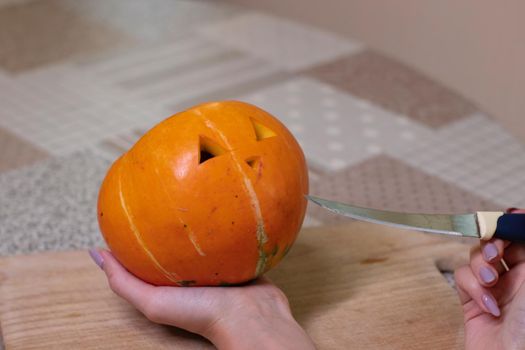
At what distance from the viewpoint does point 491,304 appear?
2.59 ft

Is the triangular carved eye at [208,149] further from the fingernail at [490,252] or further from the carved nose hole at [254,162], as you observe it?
the fingernail at [490,252]

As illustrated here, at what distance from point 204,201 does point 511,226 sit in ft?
0.91

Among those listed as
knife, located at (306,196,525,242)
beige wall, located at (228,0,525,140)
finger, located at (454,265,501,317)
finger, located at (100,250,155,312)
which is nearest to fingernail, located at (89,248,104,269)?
finger, located at (100,250,155,312)

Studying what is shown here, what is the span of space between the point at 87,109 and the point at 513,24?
30.0 inches

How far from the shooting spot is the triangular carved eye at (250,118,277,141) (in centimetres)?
82

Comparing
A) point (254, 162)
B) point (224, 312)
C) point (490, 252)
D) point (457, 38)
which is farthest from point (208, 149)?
point (457, 38)

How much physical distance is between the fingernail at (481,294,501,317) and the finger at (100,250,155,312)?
32cm

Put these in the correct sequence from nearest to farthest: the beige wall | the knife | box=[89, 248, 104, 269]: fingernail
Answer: the knife → box=[89, 248, 104, 269]: fingernail → the beige wall

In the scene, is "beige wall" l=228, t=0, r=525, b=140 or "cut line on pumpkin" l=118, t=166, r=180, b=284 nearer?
"cut line on pumpkin" l=118, t=166, r=180, b=284

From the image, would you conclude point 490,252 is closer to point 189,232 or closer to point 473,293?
point 473,293

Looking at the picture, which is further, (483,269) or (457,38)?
(457,38)

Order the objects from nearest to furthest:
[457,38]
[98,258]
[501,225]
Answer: [501,225]
[98,258]
[457,38]

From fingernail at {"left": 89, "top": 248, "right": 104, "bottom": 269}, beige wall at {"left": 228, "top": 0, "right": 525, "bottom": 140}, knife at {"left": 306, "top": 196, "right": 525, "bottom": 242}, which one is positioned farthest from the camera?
beige wall at {"left": 228, "top": 0, "right": 525, "bottom": 140}

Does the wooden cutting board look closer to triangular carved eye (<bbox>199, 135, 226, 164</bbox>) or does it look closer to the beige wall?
triangular carved eye (<bbox>199, 135, 226, 164</bbox>)
